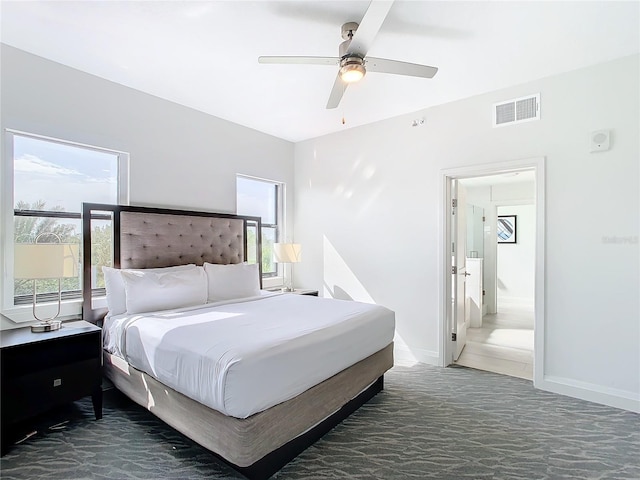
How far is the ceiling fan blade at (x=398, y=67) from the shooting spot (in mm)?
2221

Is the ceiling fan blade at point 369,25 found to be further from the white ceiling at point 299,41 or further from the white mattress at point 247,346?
the white mattress at point 247,346

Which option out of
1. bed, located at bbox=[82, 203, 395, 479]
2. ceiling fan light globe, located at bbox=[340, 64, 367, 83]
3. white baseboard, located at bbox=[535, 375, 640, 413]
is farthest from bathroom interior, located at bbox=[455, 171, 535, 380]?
ceiling fan light globe, located at bbox=[340, 64, 367, 83]

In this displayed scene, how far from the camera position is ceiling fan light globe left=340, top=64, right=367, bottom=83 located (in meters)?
2.18

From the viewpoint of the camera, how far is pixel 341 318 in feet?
8.79

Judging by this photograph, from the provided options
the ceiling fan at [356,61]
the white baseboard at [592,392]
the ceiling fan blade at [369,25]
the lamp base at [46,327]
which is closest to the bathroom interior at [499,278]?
the white baseboard at [592,392]

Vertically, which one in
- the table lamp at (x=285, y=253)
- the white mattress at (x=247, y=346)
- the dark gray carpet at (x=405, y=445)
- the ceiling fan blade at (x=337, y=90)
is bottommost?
the dark gray carpet at (x=405, y=445)

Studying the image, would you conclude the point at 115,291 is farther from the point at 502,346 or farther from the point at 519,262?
the point at 519,262

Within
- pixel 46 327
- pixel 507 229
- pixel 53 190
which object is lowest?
pixel 46 327

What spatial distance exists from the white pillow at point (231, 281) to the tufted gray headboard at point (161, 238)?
33 cm

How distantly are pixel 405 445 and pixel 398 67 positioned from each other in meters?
2.58

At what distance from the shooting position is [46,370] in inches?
92.7

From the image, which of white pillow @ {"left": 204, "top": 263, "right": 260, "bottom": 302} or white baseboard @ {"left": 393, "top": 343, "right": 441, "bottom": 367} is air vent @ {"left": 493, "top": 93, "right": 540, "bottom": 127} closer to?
white baseboard @ {"left": 393, "top": 343, "right": 441, "bottom": 367}

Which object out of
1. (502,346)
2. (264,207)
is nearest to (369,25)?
(264,207)

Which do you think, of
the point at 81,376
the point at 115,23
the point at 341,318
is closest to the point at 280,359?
the point at 341,318
